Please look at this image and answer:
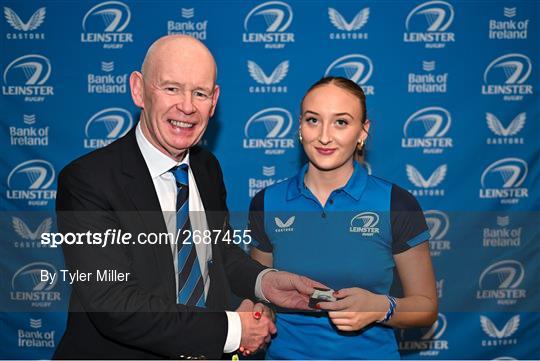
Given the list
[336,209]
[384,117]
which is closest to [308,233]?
[336,209]

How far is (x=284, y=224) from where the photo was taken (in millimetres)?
2018

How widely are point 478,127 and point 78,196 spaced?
2.46m

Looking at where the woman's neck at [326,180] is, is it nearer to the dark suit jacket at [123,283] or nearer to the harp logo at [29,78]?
the dark suit jacket at [123,283]

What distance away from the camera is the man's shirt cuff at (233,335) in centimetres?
179

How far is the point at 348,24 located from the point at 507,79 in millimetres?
1039

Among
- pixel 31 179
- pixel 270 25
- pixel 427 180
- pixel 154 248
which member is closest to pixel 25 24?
pixel 31 179

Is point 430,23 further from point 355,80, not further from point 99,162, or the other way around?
point 99,162

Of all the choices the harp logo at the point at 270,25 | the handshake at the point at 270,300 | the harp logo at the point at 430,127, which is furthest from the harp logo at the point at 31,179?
the harp logo at the point at 430,127

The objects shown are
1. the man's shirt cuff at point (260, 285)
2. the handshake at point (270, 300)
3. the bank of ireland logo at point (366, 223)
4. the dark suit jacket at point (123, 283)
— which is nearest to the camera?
the dark suit jacket at point (123, 283)

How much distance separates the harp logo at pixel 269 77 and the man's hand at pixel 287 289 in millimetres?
1494

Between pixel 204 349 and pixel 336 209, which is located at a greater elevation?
pixel 336 209

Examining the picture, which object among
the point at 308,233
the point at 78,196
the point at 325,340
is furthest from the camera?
the point at 308,233

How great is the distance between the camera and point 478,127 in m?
3.22

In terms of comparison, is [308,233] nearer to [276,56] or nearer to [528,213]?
[276,56]
